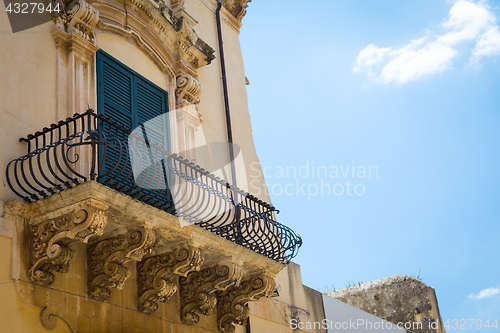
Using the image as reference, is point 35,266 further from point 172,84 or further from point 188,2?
point 188,2

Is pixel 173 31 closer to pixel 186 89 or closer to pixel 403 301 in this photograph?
pixel 186 89

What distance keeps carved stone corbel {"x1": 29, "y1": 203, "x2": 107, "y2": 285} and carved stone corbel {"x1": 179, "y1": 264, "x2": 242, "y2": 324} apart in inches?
76.0

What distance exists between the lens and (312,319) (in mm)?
9586

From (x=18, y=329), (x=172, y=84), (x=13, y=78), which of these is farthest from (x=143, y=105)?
(x=18, y=329)

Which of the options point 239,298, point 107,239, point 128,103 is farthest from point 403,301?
point 107,239

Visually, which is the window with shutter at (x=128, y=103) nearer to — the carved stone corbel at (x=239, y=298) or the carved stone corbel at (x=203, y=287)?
the carved stone corbel at (x=203, y=287)

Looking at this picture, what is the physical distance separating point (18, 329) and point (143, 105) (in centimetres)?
346

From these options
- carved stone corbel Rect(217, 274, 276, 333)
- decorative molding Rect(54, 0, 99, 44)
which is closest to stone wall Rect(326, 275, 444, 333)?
carved stone corbel Rect(217, 274, 276, 333)

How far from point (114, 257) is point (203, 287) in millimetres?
1556

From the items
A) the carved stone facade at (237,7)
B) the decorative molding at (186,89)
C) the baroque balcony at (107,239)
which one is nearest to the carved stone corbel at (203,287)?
the baroque balcony at (107,239)

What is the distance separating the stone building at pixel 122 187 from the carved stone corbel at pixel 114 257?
0.04 ft

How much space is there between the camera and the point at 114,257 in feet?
19.1

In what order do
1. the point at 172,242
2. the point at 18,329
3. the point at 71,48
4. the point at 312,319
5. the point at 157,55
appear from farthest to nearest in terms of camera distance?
the point at 312,319
the point at 157,55
the point at 71,48
the point at 172,242
the point at 18,329

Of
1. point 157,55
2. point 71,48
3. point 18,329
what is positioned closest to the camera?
point 18,329
